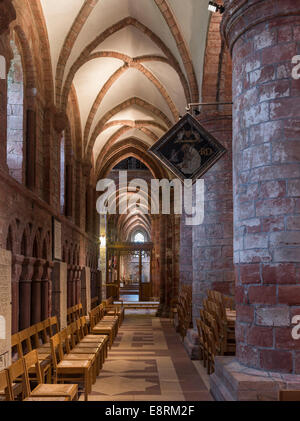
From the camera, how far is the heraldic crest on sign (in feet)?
26.9

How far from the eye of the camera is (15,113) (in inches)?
447

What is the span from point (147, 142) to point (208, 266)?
1671 cm

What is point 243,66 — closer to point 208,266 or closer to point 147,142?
point 208,266

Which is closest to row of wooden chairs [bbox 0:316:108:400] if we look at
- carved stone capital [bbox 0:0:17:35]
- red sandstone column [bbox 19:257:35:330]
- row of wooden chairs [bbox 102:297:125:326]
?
red sandstone column [bbox 19:257:35:330]

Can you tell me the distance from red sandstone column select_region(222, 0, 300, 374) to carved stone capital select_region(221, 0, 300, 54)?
0.03ft

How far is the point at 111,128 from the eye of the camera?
79.8 ft

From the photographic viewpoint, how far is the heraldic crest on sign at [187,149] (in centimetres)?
820

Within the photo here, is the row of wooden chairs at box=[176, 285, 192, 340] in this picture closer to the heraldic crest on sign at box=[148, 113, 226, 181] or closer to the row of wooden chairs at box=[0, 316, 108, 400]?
the row of wooden chairs at box=[0, 316, 108, 400]

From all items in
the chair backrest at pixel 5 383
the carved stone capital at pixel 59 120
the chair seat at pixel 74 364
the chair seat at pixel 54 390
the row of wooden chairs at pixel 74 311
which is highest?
the carved stone capital at pixel 59 120


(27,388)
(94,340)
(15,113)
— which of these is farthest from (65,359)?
(15,113)

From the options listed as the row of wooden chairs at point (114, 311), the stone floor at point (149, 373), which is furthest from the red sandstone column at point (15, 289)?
the row of wooden chairs at point (114, 311)

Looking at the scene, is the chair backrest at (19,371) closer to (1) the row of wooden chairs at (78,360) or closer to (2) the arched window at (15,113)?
(1) the row of wooden chairs at (78,360)

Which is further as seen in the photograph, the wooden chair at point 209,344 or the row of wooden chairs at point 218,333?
the wooden chair at point 209,344

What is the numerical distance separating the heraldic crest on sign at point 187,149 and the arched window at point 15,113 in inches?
157
